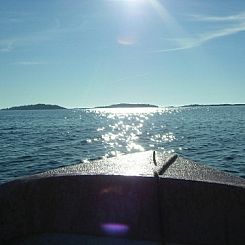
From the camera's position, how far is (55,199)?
5.96m

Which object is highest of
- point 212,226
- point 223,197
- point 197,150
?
point 223,197

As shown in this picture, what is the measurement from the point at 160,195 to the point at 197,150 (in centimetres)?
2601

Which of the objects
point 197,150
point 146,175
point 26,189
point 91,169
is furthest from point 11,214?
point 197,150

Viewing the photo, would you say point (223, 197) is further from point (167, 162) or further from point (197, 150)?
point (197, 150)

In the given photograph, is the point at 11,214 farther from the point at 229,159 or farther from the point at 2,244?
the point at 229,159

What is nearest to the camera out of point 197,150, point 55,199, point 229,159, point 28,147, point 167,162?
point 55,199

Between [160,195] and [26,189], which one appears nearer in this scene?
[160,195]

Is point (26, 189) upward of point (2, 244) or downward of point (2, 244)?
upward

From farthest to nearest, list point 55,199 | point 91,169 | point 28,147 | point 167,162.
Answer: point 28,147
point 167,162
point 91,169
point 55,199

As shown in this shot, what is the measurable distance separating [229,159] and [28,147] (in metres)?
16.8

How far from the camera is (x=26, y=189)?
19.8 ft

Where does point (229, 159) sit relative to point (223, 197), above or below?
below

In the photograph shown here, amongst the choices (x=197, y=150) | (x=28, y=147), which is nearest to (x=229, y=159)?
(x=197, y=150)

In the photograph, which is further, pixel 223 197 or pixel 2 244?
pixel 2 244
